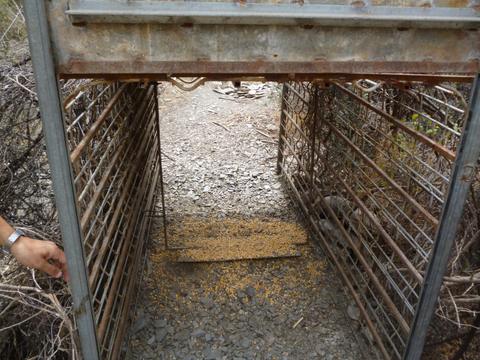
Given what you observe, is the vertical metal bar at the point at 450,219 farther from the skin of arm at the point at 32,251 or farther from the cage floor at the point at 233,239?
the cage floor at the point at 233,239

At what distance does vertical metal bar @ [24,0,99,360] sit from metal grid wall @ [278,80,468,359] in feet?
6.01

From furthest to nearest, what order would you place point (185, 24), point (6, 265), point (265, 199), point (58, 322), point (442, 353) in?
point (265, 199) < point (442, 353) < point (6, 265) < point (58, 322) < point (185, 24)

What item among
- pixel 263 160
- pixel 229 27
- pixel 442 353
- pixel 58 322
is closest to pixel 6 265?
pixel 58 322

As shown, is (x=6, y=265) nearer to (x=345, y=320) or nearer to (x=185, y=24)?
(x=185, y=24)

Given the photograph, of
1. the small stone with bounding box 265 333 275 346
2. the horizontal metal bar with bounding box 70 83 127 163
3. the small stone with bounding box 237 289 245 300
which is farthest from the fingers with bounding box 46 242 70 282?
the small stone with bounding box 237 289 245 300

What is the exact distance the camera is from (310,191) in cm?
450

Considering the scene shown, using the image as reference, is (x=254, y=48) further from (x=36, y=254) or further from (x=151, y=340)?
(x=151, y=340)

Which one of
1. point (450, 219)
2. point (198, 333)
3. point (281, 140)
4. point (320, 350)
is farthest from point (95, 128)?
point (281, 140)

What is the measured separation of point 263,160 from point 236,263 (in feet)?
8.41

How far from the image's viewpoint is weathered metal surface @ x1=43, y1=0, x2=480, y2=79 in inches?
60.4

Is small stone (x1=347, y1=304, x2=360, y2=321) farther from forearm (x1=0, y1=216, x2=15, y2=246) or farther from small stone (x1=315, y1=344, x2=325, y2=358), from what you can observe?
forearm (x1=0, y1=216, x2=15, y2=246)

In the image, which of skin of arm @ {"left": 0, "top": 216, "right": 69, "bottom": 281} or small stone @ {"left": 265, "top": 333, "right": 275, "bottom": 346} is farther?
small stone @ {"left": 265, "top": 333, "right": 275, "bottom": 346}

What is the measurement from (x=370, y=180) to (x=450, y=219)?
118cm

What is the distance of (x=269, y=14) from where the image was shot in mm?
1516
